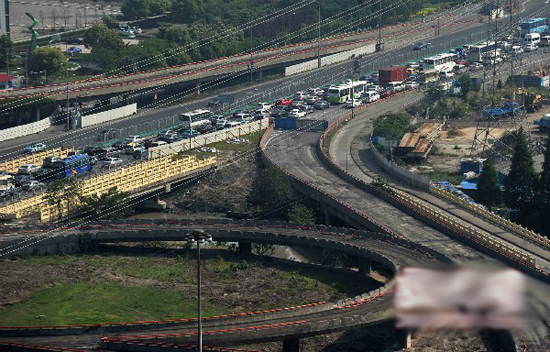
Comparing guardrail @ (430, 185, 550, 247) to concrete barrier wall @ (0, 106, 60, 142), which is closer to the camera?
guardrail @ (430, 185, 550, 247)

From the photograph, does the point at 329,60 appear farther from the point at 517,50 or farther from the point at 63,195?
the point at 63,195

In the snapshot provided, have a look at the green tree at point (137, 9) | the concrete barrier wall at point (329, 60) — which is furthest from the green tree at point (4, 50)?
the green tree at point (137, 9)

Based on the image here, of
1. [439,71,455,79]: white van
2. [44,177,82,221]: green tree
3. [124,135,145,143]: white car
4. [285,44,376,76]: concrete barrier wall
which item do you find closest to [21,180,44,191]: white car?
[44,177,82,221]: green tree

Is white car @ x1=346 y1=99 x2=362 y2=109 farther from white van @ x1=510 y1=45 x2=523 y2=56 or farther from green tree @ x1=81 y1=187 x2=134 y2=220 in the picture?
green tree @ x1=81 y1=187 x2=134 y2=220

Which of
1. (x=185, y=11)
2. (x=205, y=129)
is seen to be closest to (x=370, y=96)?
(x=205, y=129)

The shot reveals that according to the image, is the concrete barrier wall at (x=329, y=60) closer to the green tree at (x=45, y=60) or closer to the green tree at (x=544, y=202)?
the green tree at (x=45, y=60)

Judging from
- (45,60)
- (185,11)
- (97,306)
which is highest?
(185,11)
